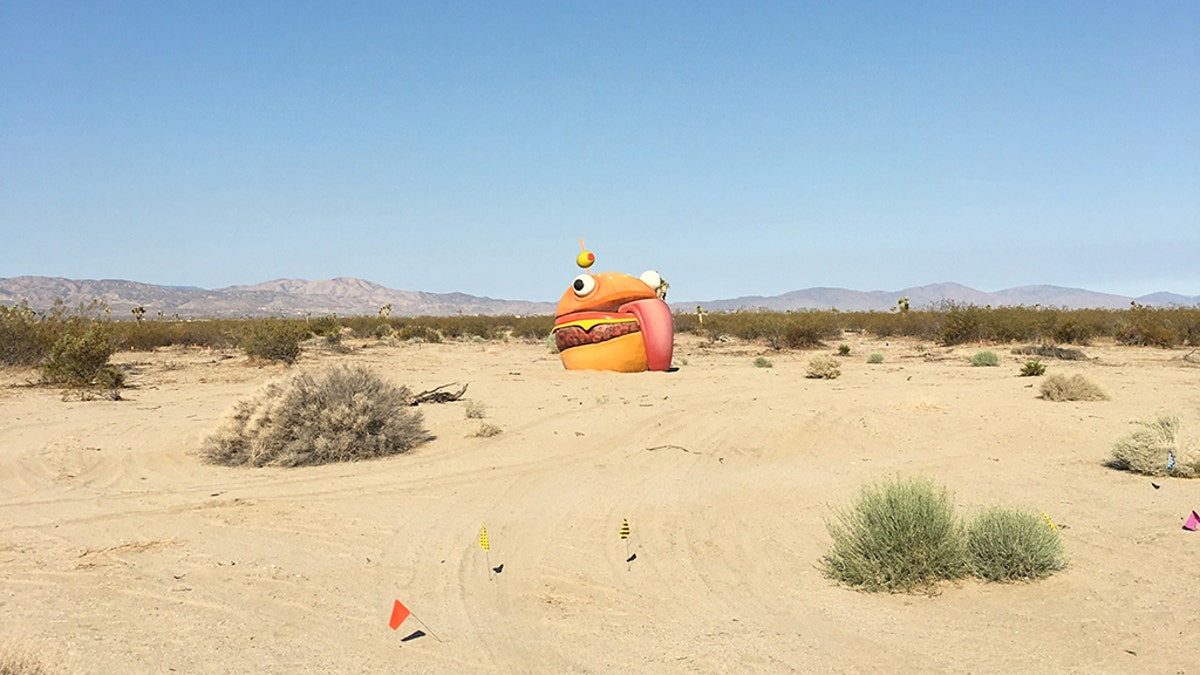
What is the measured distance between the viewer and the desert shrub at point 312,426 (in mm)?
12484

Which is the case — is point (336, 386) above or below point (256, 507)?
above

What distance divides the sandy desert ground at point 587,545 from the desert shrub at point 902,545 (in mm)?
195

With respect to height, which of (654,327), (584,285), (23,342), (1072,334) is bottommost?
(23,342)

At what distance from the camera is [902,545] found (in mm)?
7031

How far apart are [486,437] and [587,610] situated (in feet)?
25.5

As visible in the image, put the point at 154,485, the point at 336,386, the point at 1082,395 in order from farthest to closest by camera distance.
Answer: the point at 1082,395
the point at 336,386
the point at 154,485

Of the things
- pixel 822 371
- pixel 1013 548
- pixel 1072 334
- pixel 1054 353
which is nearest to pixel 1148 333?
pixel 1072 334

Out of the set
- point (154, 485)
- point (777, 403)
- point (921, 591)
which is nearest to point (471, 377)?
point (777, 403)

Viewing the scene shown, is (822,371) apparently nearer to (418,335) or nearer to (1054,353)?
(1054,353)

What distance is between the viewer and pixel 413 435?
44.7 feet

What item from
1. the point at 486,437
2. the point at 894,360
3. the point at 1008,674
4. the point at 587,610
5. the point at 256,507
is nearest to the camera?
the point at 1008,674

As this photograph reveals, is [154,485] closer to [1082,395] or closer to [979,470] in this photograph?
[979,470]

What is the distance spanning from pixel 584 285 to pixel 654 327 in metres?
2.12

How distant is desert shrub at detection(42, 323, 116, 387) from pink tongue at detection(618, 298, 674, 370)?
13.2 m
